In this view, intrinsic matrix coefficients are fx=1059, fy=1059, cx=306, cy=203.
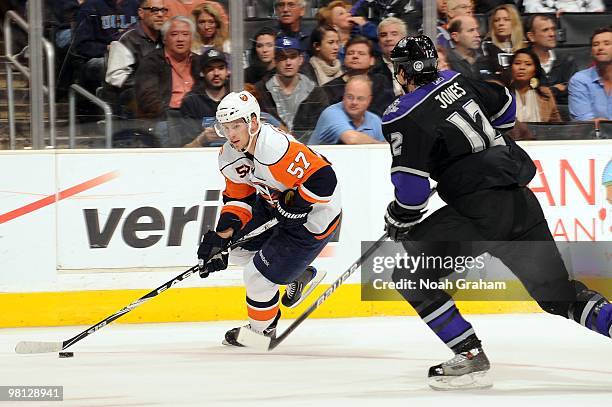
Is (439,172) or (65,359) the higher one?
(439,172)

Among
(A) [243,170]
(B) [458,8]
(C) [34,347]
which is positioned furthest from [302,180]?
(B) [458,8]

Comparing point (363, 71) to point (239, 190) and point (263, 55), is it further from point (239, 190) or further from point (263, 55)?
point (239, 190)

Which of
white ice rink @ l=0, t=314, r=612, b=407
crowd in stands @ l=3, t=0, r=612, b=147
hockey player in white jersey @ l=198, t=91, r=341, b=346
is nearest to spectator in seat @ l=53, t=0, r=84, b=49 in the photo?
crowd in stands @ l=3, t=0, r=612, b=147

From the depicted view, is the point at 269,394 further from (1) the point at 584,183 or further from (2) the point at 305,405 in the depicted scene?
(1) the point at 584,183

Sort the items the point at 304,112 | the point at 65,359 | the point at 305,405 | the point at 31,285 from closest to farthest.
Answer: the point at 305,405 → the point at 65,359 → the point at 31,285 → the point at 304,112

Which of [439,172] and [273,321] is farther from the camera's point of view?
[273,321]

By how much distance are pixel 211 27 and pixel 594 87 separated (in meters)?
2.15

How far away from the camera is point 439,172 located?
12.1 feet

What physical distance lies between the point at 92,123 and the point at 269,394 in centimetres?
229

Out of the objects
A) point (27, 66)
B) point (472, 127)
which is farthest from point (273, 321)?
point (27, 66)

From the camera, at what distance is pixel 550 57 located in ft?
19.4

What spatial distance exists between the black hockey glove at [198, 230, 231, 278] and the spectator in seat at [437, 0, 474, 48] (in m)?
1.99

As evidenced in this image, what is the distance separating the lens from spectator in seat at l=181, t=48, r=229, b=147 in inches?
219

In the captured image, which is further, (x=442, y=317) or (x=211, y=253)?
(x=211, y=253)
